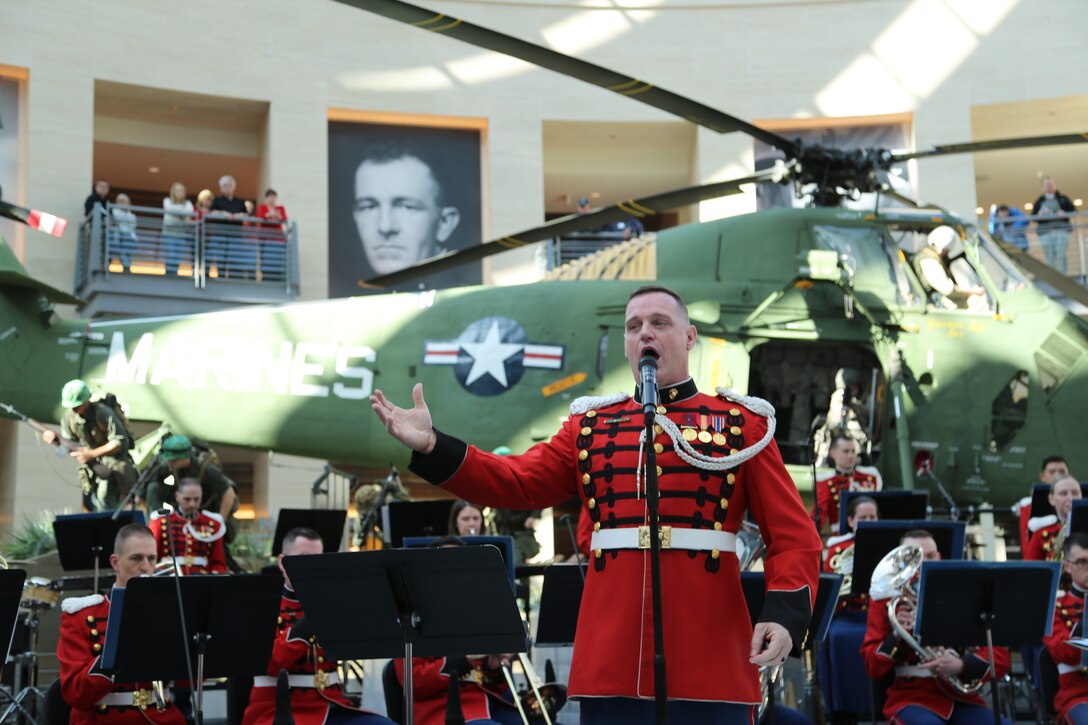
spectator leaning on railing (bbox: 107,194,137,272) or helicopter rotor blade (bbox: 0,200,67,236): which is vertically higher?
spectator leaning on railing (bbox: 107,194,137,272)

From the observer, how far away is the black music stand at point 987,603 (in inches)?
236

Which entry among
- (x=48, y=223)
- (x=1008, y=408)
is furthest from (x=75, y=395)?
(x=1008, y=408)

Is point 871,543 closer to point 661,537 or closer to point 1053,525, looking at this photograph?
point 1053,525

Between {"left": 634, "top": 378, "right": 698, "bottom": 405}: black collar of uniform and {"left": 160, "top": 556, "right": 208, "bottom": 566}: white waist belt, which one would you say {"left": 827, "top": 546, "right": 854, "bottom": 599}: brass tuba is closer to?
{"left": 160, "top": 556, "right": 208, "bottom": 566}: white waist belt

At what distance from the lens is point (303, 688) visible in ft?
19.7

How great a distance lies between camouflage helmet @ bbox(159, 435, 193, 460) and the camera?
9.18 m

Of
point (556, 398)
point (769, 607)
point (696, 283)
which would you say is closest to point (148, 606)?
point (769, 607)

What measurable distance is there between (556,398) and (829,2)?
13210 mm

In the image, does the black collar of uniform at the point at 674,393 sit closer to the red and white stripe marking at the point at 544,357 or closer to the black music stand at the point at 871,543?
the black music stand at the point at 871,543

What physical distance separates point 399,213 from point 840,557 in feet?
45.2

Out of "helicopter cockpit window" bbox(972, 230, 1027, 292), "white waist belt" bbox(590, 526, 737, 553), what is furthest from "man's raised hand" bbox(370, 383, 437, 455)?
"helicopter cockpit window" bbox(972, 230, 1027, 292)

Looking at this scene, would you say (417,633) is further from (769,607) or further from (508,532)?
(508,532)

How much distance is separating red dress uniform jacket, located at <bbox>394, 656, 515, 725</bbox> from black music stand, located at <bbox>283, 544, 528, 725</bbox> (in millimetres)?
2308

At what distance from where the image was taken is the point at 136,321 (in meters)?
11.1
